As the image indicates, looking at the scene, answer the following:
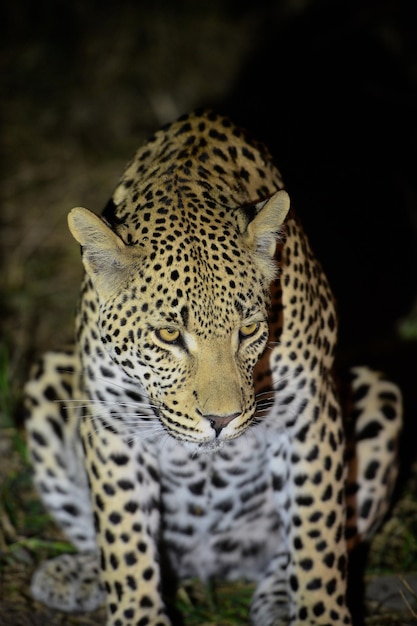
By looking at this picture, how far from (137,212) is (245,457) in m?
1.39

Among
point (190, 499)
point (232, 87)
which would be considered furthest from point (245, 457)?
point (232, 87)

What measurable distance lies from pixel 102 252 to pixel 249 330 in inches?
27.5

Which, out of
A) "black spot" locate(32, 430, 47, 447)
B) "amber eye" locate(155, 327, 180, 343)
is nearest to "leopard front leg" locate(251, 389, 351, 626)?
"amber eye" locate(155, 327, 180, 343)

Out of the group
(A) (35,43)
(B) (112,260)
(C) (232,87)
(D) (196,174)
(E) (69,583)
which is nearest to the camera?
(B) (112,260)

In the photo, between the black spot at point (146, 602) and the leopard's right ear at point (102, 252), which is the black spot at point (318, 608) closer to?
the black spot at point (146, 602)

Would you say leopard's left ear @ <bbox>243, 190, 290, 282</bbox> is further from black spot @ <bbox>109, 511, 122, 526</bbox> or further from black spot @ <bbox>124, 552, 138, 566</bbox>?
black spot @ <bbox>124, 552, 138, 566</bbox>

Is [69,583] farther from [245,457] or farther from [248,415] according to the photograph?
[248,415]

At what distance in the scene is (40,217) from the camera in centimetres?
977

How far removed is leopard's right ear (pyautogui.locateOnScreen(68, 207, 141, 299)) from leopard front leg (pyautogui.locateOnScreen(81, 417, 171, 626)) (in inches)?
34.2

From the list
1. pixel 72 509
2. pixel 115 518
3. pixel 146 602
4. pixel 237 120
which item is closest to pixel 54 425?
pixel 72 509

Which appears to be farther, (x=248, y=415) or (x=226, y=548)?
(x=226, y=548)

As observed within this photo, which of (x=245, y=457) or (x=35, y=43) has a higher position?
(x=35, y=43)

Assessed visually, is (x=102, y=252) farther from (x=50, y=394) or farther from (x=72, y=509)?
(x=72, y=509)

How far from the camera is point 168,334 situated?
4.21 meters
